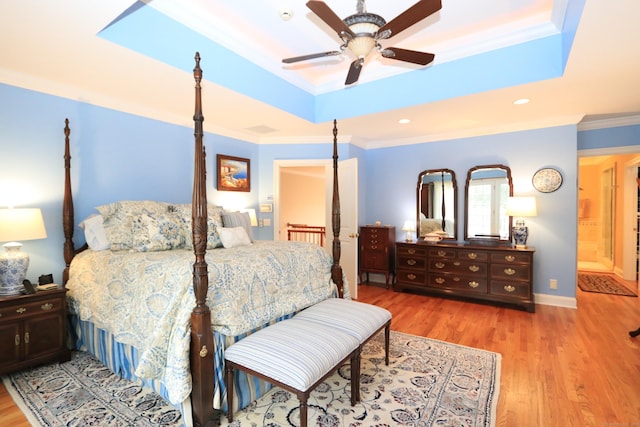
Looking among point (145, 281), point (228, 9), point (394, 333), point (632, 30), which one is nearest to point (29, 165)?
point (145, 281)

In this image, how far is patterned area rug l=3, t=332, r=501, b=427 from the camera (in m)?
1.89

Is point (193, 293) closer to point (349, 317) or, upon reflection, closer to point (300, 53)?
point (349, 317)

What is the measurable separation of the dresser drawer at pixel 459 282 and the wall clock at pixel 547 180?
→ 1446 mm

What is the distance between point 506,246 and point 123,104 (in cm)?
502

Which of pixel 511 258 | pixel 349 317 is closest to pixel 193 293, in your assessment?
pixel 349 317

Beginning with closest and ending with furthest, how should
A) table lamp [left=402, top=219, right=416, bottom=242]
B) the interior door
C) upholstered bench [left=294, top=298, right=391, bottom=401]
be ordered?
upholstered bench [left=294, top=298, right=391, bottom=401] → the interior door → table lamp [left=402, top=219, right=416, bottom=242]

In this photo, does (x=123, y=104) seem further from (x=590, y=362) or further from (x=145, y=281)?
(x=590, y=362)

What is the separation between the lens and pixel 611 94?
312cm

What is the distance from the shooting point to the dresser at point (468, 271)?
153 inches

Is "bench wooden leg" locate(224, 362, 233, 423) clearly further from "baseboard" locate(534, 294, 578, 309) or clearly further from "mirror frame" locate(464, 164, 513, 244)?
"baseboard" locate(534, 294, 578, 309)

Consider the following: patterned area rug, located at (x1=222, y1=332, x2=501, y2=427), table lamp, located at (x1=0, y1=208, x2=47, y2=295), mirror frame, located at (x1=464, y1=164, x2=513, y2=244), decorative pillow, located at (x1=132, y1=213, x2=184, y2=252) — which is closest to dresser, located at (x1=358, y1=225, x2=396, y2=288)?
mirror frame, located at (x1=464, y1=164, x2=513, y2=244)

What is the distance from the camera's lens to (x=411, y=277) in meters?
4.62

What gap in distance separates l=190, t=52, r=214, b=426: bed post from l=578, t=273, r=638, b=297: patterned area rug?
5587mm

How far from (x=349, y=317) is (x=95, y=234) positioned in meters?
2.40
